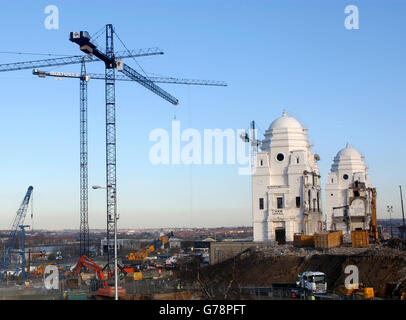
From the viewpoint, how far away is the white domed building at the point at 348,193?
80812 millimetres

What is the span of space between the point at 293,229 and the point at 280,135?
11.1 m

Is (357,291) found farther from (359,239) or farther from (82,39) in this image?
(82,39)

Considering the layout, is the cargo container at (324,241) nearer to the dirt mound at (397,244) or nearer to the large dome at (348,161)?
the dirt mound at (397,244)

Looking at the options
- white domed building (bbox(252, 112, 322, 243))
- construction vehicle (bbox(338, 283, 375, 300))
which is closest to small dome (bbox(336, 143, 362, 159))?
white domed building (bbox(252, 112, 322, 243))

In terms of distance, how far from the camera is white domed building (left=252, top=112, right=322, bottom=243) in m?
65.1

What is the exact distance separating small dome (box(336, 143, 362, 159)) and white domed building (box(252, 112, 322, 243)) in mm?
21222

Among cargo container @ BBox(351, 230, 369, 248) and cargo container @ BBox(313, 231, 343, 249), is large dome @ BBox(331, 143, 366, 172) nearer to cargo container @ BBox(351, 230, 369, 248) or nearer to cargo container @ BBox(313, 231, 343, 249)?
cargo container @ BBox(351, 230, 369, 248)

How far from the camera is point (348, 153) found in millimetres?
88438

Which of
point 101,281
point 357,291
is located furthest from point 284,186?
point 357,291

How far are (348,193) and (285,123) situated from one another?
908 inches

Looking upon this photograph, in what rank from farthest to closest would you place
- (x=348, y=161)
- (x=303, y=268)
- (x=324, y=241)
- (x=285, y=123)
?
(x=348, y=161) → (x=285, y=123) → (x=324, y=241) → (x=303, y=268)

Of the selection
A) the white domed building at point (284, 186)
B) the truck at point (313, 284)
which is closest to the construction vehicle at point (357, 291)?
the truck at point (313, 284)
